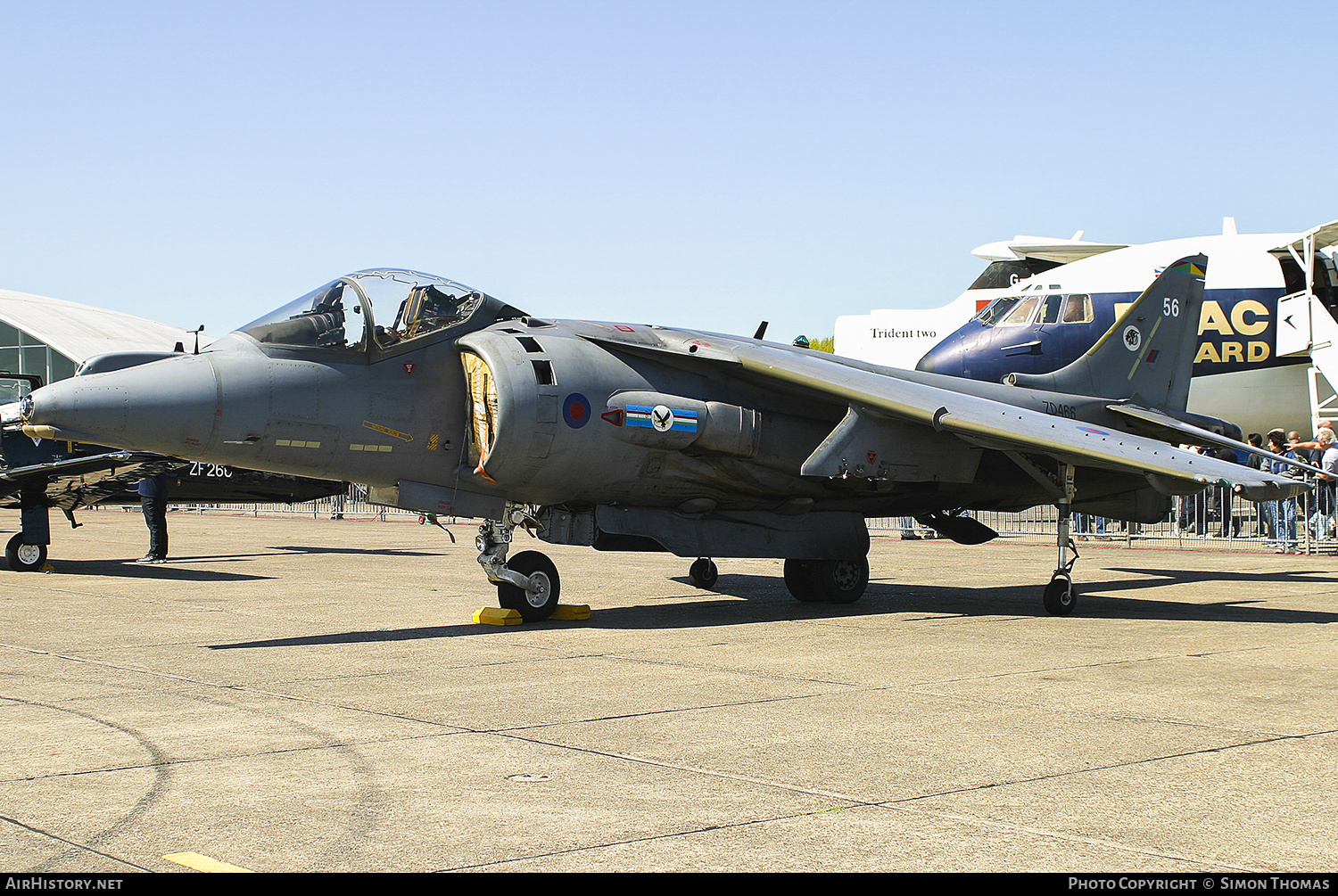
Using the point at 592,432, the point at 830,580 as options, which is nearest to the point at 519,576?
the point at 592,432

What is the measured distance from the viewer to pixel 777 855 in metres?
3.88

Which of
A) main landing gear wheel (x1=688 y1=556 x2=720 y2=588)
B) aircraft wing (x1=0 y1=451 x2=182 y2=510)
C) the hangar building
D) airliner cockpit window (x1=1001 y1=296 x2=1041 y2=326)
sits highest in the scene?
the hangar building

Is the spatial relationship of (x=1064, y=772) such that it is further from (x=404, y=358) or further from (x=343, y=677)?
(x=404, y=358)

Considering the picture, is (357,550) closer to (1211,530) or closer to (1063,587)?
(1063,587)

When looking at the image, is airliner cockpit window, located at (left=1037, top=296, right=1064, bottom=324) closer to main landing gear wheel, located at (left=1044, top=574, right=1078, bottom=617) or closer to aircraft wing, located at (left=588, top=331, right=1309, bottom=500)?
aircraft wing, located at (left=588, top=331, right=1309, bottom=500)

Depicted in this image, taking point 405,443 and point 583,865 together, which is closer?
point 583,865

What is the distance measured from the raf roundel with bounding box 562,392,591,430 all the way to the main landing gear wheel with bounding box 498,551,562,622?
48.9 inches

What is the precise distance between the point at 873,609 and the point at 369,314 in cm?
585

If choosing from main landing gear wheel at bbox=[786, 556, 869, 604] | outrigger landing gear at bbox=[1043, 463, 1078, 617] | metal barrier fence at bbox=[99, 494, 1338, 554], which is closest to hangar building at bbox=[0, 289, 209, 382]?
metal barrier fence at bbox=[99, 494, 1338, 554]

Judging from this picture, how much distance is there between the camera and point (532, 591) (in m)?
10.7

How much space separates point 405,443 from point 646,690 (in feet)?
13.3

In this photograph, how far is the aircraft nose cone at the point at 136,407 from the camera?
865cm

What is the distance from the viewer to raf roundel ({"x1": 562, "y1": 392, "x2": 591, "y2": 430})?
411 inches

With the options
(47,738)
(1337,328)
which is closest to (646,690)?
(47,738)
